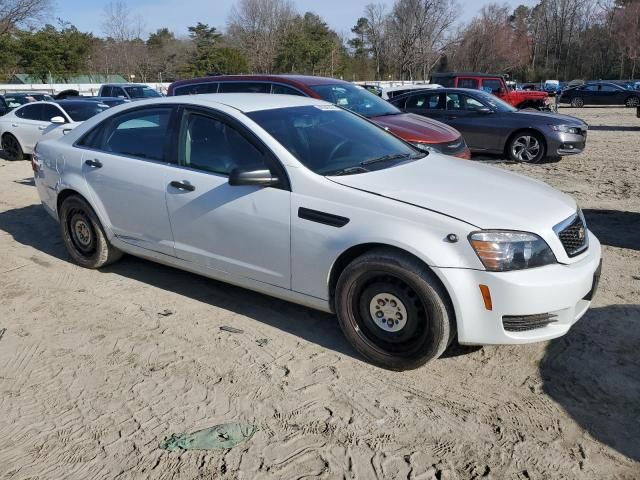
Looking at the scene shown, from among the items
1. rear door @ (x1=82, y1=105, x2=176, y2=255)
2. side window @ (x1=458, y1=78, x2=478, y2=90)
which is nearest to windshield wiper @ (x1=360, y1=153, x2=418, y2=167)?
rear door @ (x1=82, y1=105, x2=176, y2=255)

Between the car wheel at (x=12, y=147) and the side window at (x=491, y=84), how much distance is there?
1334 cm

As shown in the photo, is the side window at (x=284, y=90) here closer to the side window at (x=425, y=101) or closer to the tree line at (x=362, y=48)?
the side window at (x=425, y=101)

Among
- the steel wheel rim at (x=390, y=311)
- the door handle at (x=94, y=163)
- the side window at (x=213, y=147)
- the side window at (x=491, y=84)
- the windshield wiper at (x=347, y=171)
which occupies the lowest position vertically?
the steel wheel rim at (x=390, y=311)

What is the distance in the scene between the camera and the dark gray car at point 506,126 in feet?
35.8

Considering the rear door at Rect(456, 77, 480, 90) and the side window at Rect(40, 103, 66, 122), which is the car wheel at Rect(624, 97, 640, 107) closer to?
the rear door at Rect(456, 77, 480, 90)

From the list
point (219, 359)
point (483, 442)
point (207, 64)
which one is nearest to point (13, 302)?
point (219, 359)

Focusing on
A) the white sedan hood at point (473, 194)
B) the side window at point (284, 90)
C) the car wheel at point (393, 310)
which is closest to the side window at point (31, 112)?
the side window at point (284, 90)

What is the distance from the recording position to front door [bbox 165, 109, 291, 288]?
3.79 meters

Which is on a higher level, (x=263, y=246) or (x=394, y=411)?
(x=263, y=246)

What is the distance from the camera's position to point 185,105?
4.45 meters

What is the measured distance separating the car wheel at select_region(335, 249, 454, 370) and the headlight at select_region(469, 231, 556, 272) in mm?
308

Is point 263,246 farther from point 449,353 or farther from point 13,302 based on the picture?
point 13,302

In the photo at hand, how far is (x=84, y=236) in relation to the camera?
534 centimetres

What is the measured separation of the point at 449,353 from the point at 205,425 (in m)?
1.63
